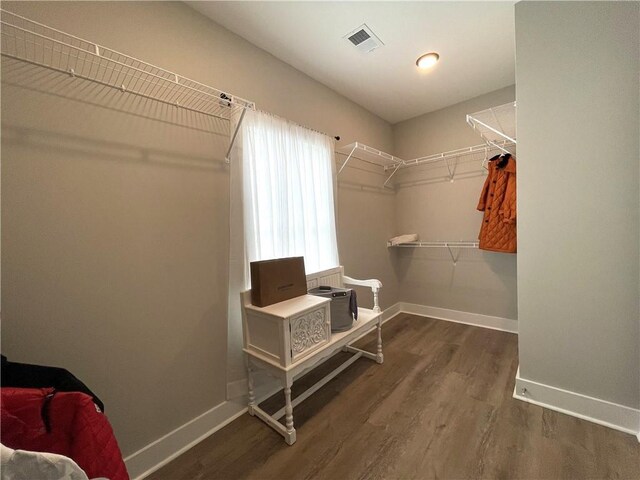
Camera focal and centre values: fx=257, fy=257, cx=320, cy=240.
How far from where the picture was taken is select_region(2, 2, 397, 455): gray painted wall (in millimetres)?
1078

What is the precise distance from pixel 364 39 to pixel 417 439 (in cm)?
268

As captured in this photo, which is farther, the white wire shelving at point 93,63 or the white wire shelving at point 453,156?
the white wire shelving at point 453,156

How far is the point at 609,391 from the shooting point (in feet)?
4.91

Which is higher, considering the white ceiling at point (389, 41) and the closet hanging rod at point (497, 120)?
the white ceiling at point (389, 41)

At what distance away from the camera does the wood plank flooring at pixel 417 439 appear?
1297 millimetres

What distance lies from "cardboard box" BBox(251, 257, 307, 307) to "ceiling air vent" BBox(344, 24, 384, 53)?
1.66m

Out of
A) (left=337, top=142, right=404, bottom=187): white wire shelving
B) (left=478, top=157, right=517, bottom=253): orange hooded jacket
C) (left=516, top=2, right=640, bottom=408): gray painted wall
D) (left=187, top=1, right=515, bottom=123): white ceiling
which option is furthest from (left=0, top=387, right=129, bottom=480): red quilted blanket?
(left=478, top=157, right=517, bottom=253): orange hooded jacket

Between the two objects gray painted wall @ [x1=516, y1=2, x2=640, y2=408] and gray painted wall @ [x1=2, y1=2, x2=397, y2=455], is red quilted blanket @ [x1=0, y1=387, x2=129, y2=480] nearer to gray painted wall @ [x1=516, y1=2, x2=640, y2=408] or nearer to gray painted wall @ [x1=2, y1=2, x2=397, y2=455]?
gray painted wall @ [x1=2, y1=2, x2=397, y2=455]

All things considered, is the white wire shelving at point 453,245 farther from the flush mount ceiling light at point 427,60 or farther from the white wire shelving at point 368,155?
the flush mount ceiling light at point 427,60

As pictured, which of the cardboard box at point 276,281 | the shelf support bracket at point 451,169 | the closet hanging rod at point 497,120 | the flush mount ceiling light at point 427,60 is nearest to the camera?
the cardboard box at point 276,281

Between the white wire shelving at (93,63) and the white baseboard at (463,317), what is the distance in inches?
119

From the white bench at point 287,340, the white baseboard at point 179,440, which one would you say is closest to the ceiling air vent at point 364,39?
the white bench at point 287,340

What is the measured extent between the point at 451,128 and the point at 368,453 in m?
3.26

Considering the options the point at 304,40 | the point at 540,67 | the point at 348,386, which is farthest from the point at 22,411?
the point at 540,67
